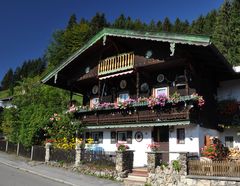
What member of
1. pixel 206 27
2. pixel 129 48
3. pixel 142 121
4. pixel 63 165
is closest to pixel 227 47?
pixel 206 27

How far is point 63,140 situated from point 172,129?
812 cm

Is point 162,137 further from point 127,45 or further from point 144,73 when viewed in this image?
Result: point 127,45

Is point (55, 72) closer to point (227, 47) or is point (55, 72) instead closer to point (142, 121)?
point (142, 121)

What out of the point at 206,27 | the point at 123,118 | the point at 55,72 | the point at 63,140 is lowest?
the point at 63,140

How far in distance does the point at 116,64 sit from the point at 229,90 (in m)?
8.25

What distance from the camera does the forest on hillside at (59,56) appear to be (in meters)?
26.8

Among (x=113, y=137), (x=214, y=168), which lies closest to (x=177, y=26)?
(x=113, y=137)

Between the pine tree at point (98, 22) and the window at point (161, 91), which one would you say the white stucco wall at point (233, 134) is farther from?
the pine tree at point (98, 22)

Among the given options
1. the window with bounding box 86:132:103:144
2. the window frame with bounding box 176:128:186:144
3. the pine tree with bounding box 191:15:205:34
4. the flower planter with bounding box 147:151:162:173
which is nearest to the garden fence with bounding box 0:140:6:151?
the window with bounding box 86:132:103:144

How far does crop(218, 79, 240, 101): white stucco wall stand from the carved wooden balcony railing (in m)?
6.86

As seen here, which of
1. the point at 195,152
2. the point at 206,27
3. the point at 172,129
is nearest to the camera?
the point at 195,152

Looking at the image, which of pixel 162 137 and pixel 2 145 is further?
pixel 2 145

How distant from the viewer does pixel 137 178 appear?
17.5 metres

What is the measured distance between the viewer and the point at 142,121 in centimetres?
2166
